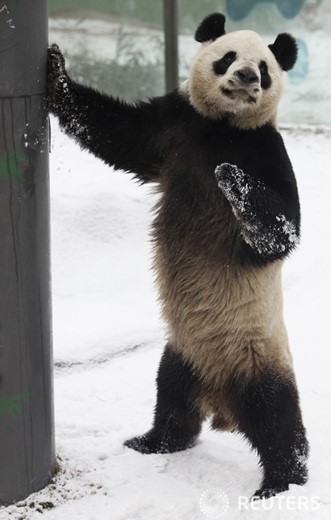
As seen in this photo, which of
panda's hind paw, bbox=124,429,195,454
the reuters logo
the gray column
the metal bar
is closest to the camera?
the gray column

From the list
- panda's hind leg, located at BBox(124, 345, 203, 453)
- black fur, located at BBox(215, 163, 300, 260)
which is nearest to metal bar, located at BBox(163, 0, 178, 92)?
panda's hind leg, located at BBox(124, 345, 203, 453)

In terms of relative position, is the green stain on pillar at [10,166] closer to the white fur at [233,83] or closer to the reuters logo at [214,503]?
the white fur at [233,83]

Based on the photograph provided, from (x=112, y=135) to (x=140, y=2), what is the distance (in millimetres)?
5147

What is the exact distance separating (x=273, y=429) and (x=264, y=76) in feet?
4.86

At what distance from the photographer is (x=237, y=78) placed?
11.6 ft

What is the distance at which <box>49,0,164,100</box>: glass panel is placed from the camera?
862 centimetres

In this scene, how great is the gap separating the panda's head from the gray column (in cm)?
69

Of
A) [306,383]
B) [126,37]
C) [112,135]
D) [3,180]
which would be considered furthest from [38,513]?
[126,37]

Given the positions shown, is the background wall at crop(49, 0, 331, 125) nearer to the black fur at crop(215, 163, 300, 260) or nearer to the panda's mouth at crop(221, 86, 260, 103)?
the panda's mouth at crop(221, 86, 260, 103)

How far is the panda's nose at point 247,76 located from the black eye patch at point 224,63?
179mm

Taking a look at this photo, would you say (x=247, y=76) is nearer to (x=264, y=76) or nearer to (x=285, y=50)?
(x=264, y=76)

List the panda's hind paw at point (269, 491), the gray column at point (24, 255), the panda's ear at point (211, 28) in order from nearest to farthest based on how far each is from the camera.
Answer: the gray column at point (24, 255), the panda's hind paw at point (269, 491), the panda's ear at point (211, 28)

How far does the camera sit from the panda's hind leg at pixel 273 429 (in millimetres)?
3662

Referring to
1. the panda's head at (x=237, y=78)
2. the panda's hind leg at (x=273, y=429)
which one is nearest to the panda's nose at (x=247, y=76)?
the panda's head at (x=237, y=78)
